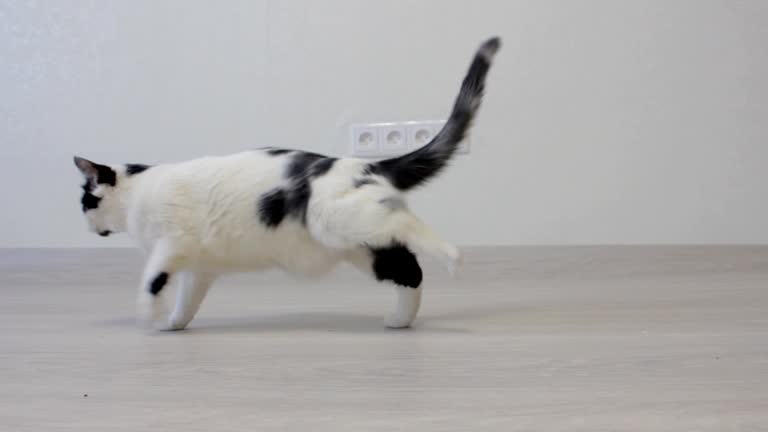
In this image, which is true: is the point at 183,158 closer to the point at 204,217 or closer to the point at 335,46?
the point at 335,46

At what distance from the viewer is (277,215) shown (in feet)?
3.68

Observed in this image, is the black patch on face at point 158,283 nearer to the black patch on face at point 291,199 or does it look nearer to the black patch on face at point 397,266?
the black patch on face at point 291,199

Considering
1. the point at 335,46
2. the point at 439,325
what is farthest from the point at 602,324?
the point at 335,46

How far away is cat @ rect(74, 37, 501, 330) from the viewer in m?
1.09

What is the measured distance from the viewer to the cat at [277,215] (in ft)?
3.57

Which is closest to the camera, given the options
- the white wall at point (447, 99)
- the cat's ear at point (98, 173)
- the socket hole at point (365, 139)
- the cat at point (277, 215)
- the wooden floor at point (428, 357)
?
the wooden floor at point (428, 357)

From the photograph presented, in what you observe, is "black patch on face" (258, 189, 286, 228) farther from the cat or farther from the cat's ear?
the cat's ear

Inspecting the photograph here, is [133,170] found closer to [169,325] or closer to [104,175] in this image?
[104,175]

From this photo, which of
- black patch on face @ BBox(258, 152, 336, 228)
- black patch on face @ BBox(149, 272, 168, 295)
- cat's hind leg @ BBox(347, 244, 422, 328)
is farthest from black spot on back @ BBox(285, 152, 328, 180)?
black patch on face @ BBox(149, 272, 168, 295)

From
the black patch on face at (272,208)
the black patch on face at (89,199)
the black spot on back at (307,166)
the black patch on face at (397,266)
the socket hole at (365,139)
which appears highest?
the black spot on back at (307,166)

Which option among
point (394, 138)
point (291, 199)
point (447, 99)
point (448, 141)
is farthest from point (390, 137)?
point (291, 199)

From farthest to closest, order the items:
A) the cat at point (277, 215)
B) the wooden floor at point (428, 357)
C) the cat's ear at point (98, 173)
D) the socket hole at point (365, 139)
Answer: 1. the socket hole at point (365, 139)
2. the cat's ear at point (98, 173)
3. the cat at point (277, 215)
4. the wooden floor at point (428, 357)

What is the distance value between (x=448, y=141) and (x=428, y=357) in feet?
1.31

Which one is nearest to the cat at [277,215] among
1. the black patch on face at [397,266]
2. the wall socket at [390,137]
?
the black patch on face at [397,266]
